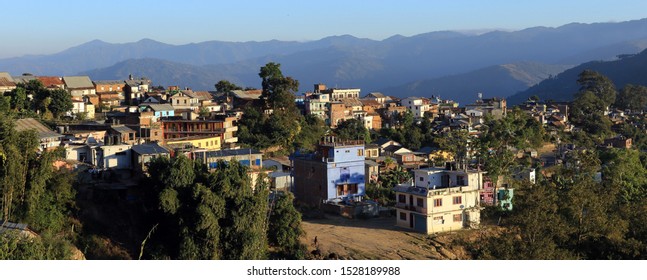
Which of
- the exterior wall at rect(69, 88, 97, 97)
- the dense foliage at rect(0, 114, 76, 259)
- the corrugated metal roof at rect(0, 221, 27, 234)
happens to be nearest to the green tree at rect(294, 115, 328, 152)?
the exterior wall at rect(69, 88, 97, 97)

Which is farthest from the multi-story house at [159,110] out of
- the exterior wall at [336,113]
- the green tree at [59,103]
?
the exterior wall at [336,113]

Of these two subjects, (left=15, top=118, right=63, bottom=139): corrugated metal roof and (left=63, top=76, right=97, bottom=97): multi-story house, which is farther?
(left=63, top=76, right=97, bottom=97): multi-story house

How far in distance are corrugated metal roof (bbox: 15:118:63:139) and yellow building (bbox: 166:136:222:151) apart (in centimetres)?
352

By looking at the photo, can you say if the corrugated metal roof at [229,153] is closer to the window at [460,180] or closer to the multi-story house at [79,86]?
the window at [460,180]

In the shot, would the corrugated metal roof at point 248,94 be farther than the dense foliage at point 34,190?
Yes

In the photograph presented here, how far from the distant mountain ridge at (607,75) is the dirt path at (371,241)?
57368 mm

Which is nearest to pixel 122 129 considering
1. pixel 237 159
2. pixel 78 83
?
pixel 237 159

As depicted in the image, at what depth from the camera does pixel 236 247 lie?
54.0 feet

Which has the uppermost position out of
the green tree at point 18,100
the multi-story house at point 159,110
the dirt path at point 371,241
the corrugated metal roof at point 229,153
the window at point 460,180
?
the green tree at point 18,100

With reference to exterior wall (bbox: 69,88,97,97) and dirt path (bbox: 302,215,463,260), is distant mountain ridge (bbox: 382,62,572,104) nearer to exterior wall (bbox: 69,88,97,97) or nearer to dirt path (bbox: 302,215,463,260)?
exterior wall (bbox: 69,88,97,97)

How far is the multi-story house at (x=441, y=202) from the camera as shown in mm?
19938

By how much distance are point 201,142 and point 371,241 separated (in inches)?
377

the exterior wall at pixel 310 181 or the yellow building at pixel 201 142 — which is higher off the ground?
the yellow building at pixel 201 142

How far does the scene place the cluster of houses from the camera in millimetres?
20422
